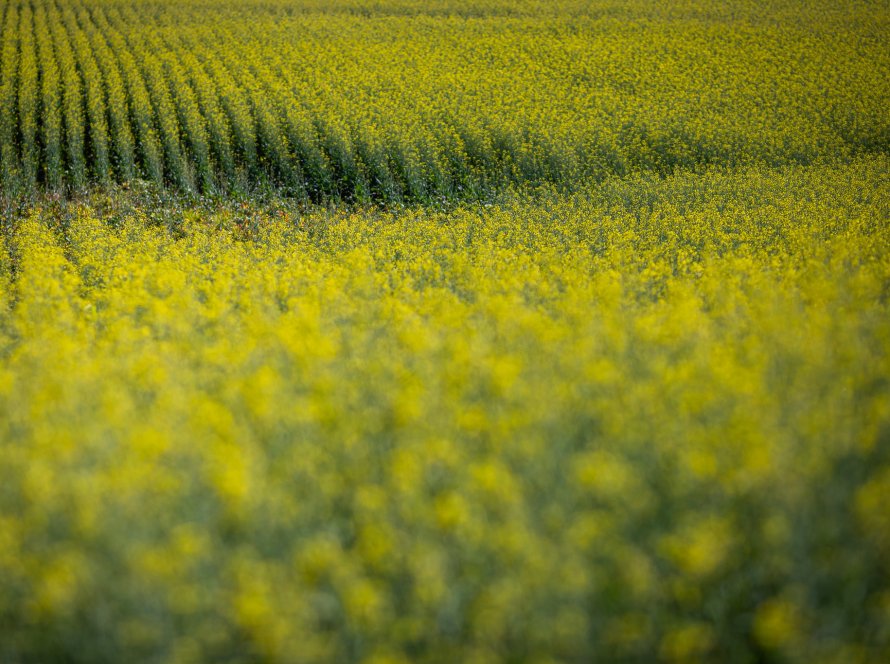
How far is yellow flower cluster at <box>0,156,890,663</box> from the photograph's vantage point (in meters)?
2.83

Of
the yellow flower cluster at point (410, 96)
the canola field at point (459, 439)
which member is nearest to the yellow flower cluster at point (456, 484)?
the canola field at point (459, 439)

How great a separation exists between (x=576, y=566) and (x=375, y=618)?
0.81 meters

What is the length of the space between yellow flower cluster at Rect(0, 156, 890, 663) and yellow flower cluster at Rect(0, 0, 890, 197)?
10.8 meters

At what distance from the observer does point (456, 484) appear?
11.1 ft

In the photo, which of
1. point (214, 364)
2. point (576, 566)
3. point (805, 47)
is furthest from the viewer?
point (805, 47)

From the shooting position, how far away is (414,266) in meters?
8.16

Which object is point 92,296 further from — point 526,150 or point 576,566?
→ point 526,150

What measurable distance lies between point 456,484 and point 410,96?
17840mm

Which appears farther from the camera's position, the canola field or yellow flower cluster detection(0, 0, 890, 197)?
yellow flower cluster detection(0, 0, 890, 197)

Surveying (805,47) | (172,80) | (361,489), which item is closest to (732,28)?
(805,47)

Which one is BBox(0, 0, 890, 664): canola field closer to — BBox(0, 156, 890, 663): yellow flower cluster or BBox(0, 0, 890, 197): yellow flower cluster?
BBox(0, 156, 890, 663): yellow flower cluster

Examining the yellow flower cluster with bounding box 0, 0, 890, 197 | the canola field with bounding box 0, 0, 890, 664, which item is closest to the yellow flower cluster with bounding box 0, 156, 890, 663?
the canola field with bounding box 0, 0, 890, 664

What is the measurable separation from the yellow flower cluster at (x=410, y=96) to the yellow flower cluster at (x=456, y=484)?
10766mm

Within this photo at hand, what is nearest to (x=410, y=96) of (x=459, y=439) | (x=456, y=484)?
(x=459, y=439)
